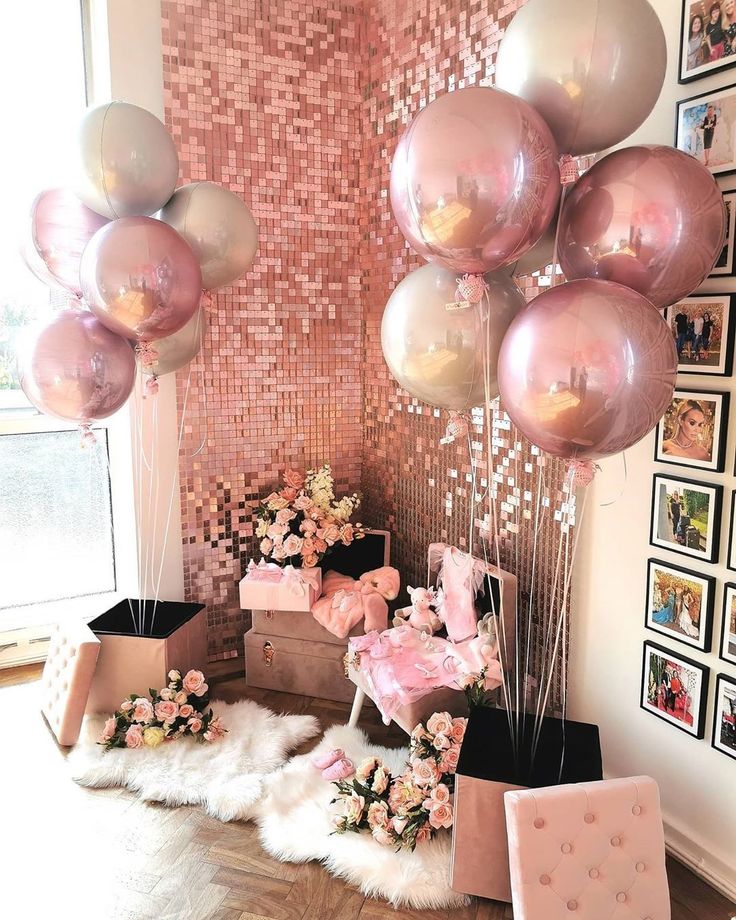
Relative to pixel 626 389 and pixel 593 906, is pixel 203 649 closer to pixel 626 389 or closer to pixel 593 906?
pixel 593 906

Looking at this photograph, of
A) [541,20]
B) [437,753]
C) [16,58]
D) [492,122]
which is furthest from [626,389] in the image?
[16,58]

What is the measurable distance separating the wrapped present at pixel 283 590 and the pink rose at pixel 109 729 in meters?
0.60

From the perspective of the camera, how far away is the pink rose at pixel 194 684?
268cm

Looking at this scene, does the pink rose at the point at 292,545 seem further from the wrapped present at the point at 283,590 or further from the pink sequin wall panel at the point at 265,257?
the pink sequin wall panel at the point at 265,257

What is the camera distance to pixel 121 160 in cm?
198

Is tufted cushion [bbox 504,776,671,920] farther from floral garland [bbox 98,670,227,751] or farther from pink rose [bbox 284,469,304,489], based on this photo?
pink rose [bbox 284,469,304,489]

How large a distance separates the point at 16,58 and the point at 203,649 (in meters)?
2.40

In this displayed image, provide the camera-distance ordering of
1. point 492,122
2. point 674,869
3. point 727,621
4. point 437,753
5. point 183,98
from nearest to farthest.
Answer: point 492,122 → point 727,621 → point 674,869 → point 437,753 → point 183,98

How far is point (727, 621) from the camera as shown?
1.87 m

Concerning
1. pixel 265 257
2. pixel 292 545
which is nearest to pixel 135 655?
pixel 292 545

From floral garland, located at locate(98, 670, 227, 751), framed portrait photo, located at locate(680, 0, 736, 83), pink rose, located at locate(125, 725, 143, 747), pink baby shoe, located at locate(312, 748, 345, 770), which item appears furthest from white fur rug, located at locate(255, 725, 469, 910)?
framed portrait photo, located at locate(680, 0, 736, 83)

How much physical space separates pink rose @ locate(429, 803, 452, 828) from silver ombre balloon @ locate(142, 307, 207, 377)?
151cm

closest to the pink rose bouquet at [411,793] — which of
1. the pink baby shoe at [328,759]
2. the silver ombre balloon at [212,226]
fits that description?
the pink baby shoe at [328,759]

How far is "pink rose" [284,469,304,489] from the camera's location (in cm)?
317
